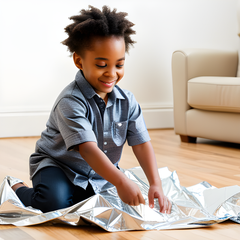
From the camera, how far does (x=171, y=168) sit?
1.37 m

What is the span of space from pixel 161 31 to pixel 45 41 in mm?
817

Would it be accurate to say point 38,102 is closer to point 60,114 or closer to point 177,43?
point 177,43

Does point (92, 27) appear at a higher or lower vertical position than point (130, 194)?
higher

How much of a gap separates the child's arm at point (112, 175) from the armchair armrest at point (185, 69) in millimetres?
1226

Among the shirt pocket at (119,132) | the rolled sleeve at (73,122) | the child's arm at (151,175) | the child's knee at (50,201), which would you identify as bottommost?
the child's knee at (50,201)

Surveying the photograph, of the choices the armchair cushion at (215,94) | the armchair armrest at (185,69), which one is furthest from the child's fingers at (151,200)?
the armchair armrest at (185,69)

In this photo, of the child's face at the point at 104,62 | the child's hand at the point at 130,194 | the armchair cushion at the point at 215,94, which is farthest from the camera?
the armchair cushion at the point at 215,94

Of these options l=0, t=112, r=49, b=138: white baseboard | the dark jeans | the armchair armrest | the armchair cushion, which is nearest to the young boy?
the dark jeans

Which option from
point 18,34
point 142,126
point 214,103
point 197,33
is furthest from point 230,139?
point 18,34

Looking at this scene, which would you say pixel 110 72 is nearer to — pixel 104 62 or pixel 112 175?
pixel 104 62

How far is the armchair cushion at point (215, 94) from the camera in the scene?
5.53 feet

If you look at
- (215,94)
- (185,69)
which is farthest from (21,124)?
(215,94)

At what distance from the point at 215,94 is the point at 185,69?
25 centimetres

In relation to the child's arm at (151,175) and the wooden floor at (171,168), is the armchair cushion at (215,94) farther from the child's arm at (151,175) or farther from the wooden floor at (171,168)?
the child's arm at (151,175)
